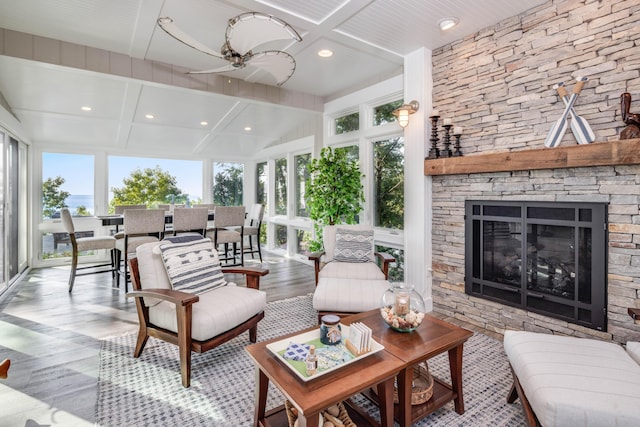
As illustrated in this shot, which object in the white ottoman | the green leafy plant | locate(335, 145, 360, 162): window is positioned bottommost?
the white ottoman

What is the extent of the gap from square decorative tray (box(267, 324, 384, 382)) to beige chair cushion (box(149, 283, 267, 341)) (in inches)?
26.3

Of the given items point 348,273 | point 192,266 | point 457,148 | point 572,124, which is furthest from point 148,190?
point 572,124

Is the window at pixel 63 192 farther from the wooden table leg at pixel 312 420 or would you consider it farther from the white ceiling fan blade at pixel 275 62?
the wooden table leg at pixel 312 420

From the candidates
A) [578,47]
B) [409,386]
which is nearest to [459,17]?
[578,47]

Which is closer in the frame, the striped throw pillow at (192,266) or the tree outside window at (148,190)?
the striped throw pillow at (192,266)

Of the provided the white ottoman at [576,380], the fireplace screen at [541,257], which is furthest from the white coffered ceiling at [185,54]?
the white ottoman at [576,380]

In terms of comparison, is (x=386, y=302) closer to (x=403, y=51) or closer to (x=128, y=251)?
(x=403, y=51)

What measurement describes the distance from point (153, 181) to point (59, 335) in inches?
183

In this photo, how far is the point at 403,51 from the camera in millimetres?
3623

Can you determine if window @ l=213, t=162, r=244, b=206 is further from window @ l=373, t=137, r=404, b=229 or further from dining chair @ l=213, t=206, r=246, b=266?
window @ l=373, t=137, r=404, b=229

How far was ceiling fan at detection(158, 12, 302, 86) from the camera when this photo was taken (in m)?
2.25

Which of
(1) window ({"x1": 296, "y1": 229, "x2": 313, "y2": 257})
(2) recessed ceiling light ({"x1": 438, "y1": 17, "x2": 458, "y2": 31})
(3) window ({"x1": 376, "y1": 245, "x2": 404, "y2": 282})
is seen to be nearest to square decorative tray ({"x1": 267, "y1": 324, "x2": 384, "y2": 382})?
(3) window ({"x1": 376, "y1": 245, "x2": 404, "y2": 282})

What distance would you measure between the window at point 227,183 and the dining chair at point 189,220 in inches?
119

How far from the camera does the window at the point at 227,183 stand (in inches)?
306
